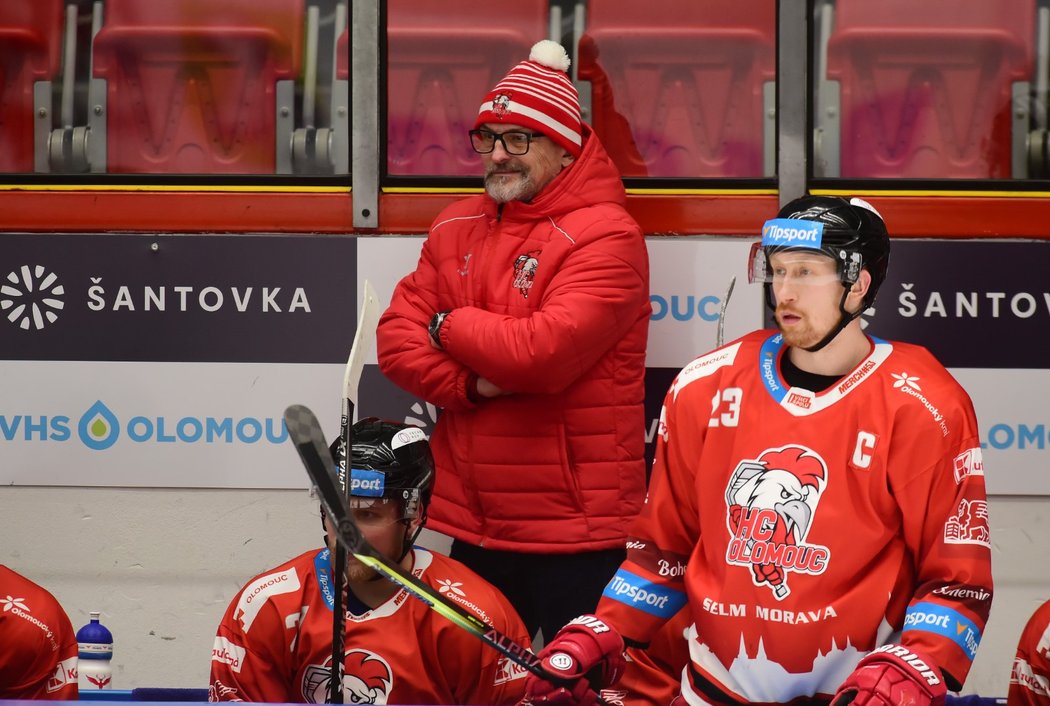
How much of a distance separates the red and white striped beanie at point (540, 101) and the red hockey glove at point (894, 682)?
185cm

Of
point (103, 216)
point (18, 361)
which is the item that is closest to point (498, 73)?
point (103, 216)

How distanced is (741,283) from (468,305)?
2.50 feet

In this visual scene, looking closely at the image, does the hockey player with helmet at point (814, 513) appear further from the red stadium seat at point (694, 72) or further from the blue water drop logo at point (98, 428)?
the blue water drop logo at point (98, 428)

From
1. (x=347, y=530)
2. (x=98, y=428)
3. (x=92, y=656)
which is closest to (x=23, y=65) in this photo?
(x=98, y=428)

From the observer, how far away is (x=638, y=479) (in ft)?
12.8

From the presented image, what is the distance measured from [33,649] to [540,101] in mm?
1760

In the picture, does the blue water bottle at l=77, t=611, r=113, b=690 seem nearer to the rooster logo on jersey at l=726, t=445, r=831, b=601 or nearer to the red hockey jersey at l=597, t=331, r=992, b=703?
the red hockey jersey at l=597, t=331, r=992, b=703

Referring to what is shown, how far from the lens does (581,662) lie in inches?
101

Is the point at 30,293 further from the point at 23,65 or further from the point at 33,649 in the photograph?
the point at 33,649

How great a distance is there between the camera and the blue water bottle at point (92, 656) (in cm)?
353

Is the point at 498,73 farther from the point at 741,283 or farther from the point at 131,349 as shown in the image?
the point at 131,349

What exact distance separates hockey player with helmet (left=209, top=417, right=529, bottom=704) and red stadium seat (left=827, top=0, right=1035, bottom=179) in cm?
169

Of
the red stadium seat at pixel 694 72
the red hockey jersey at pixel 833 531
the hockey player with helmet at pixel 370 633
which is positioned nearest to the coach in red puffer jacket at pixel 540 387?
the red stadium seat at pixel 694 72

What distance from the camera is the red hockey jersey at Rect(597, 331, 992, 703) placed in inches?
100
